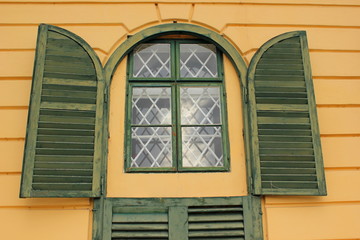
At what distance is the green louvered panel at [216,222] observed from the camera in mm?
2955

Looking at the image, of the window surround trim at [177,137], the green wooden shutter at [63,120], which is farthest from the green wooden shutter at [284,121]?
the green wooden shutter at [63,120]

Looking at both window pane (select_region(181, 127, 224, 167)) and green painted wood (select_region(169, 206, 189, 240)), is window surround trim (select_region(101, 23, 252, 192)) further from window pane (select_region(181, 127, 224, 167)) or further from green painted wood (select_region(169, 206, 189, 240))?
green painted wood (select_region(169, 206, 189, 240))

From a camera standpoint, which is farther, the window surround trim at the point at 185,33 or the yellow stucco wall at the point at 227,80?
the window surround trim at the point at 185,33

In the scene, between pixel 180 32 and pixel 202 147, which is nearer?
pixel 202 147

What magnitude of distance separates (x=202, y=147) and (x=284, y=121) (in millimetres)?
749

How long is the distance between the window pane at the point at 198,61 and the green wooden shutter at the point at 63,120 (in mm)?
813

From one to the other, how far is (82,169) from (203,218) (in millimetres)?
1063

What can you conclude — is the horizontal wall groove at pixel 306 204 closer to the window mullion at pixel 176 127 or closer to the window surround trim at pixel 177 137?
the window surround trim at pixel 177 137

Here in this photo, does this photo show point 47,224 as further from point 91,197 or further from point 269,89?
point 269,89

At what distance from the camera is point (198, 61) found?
11.5ft

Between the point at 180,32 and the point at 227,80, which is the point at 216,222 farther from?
the point at 180,32

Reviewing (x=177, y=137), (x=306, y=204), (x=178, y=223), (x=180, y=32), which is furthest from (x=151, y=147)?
(x=306, y=204)

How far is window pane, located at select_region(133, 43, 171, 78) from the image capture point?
3438 millimetres

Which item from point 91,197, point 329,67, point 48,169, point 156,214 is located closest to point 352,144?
point 329,67
